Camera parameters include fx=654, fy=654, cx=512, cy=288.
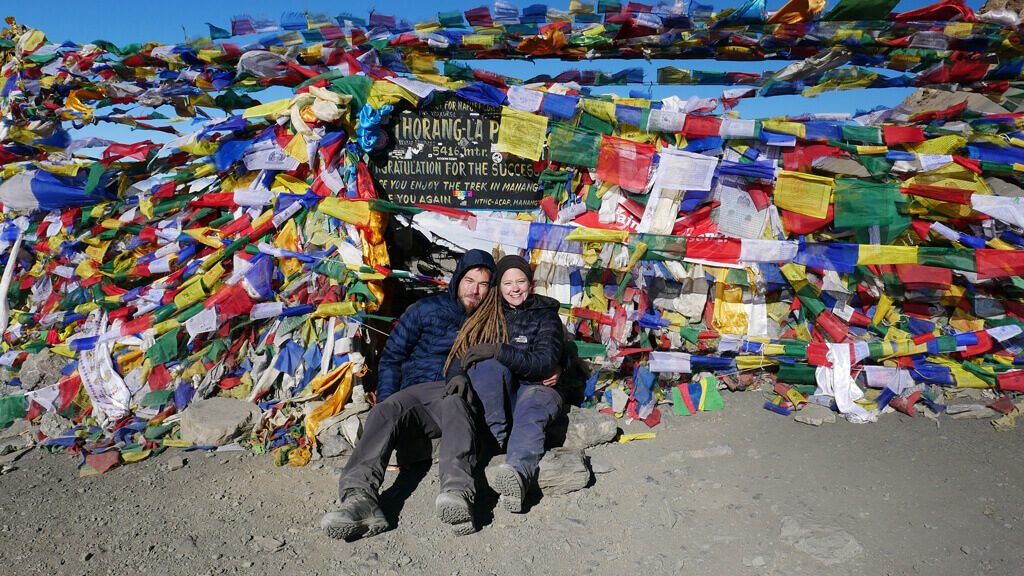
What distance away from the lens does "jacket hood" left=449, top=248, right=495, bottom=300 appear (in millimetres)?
4535

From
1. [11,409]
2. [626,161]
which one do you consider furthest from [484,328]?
[11,409]

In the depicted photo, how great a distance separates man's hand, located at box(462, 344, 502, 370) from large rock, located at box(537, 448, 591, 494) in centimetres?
74

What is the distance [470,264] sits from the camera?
178 inches

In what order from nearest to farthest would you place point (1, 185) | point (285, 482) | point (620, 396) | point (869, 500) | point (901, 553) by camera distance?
point (901, 553), point (869, 500), point (285, 482), point (620, 396), point (1, 185)

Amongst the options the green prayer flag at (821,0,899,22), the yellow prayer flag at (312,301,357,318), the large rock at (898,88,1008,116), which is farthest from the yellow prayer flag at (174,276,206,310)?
the large rock at (898,88,1008,116)

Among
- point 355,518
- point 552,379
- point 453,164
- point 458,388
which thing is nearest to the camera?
point 355,518

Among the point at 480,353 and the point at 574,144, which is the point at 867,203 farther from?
the point at 480,353

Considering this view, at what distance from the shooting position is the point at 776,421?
4820 millimetres

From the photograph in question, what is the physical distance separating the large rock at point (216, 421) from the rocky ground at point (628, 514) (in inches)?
5.9

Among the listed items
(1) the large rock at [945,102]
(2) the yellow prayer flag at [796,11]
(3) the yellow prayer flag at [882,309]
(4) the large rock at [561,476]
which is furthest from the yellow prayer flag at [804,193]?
(4) the large rock at [561,476]

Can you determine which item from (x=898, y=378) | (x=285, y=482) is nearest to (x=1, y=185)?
(x=285, y=482)

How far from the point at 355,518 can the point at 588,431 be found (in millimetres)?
1809

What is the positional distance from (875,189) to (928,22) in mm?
1659

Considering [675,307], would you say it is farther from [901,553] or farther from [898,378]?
[901,553]
